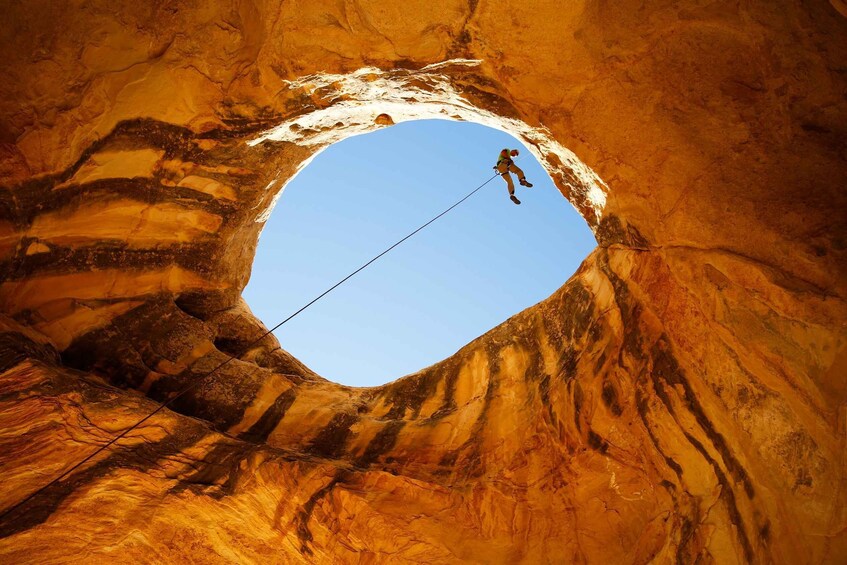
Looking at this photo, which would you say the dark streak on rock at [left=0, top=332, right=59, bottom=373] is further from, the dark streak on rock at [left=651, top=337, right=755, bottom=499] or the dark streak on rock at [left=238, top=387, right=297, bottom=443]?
the dark streak on rock at [left=651, top=337, right=755, bottom=499]

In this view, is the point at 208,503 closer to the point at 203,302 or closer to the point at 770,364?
the point at 203,302

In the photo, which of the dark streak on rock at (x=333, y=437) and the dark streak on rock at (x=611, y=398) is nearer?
the dark streak on rock at (x=611, y=398)

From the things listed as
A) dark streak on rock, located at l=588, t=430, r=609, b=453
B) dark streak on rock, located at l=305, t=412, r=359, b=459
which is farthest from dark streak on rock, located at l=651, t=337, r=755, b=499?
dark streak on rock, located at l=305, t=412, r=359, b=459

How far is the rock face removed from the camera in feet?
15.8

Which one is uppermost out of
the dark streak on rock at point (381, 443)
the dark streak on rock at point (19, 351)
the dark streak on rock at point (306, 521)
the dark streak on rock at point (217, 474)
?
the dark streak on rock at point (19, 351)

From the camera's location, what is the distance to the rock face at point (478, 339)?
190 inches

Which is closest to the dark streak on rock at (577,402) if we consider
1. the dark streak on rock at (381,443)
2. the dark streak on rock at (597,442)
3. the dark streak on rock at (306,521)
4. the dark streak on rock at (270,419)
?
the dark streak on rock at (597,442)

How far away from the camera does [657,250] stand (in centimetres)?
580

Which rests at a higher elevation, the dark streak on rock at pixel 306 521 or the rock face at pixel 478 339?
the rock face at pixel 478 339

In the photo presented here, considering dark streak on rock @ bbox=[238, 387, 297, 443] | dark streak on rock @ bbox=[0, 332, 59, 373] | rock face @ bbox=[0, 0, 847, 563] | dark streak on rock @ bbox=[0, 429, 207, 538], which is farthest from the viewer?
dark streak on rock @ bbox=[238, 387, 297, 443]

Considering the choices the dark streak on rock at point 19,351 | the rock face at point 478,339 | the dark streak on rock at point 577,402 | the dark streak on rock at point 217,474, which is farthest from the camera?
the dark streak on rock at point 577,402

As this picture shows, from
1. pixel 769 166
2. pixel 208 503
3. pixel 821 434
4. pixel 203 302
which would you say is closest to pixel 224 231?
pixel 203 302

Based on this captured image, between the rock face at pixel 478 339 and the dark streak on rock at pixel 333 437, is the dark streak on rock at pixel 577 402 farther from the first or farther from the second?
the dark streak on rock at pixel 333 437

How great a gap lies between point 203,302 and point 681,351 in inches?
254
